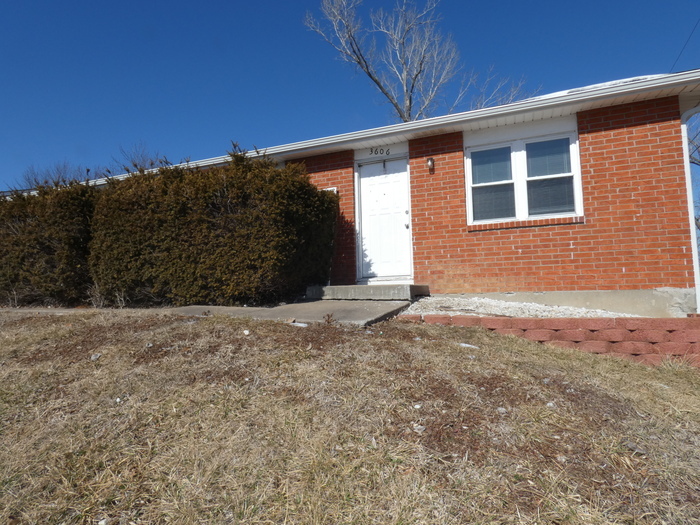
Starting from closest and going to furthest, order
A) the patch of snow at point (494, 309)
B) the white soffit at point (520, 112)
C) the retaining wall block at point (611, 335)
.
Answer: the retaining wall block at point (611, 335) → the patch of snow at point (494, 309) → the white soffit at point (520, 112)

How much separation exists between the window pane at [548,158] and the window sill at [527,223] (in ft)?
2.39

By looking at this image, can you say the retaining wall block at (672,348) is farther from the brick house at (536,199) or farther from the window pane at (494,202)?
the window pane at (494,202)

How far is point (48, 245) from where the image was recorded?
725cm

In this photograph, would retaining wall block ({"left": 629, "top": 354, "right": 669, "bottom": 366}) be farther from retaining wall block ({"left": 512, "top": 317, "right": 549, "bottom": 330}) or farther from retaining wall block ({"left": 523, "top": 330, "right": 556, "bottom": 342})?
retaining wall block ({"left": 512, "top": 317, "right": 549, "bottom": 330})

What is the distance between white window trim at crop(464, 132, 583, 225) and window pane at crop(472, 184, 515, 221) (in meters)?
0.06

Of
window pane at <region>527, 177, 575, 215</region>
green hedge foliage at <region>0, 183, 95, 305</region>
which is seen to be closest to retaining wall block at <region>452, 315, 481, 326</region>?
window pane at <region>527, 177, 575, 215</region>

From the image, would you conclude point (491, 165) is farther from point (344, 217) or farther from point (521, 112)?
point (344, 217)

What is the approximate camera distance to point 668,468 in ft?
7.80

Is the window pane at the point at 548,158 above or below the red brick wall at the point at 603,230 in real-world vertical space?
above

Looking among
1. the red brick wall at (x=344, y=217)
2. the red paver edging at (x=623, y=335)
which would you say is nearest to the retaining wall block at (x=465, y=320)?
the red paver edging at (x=623, y=335)

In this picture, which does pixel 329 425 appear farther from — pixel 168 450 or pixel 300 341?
pixel 300 341

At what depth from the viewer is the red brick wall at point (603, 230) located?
6223 millimetres

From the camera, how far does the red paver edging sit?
4.72 m

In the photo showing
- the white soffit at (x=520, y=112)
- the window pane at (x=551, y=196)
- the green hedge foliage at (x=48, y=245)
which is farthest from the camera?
the green hedge foliage at (x=48, y=245)
